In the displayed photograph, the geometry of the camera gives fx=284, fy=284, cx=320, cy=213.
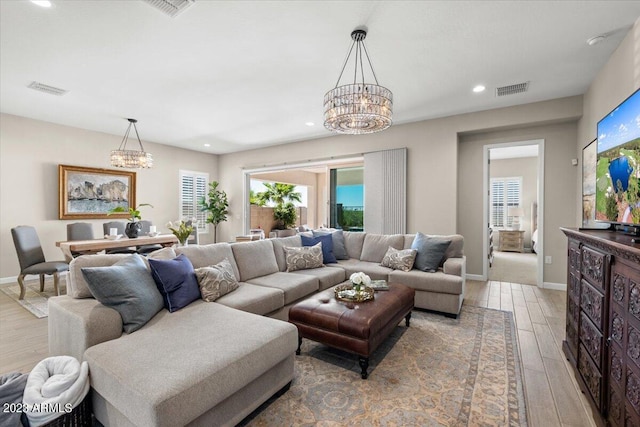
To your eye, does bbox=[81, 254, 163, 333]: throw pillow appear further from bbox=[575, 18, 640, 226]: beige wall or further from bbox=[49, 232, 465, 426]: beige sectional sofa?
bbox=[575, 18, 640, 226]: beige wall

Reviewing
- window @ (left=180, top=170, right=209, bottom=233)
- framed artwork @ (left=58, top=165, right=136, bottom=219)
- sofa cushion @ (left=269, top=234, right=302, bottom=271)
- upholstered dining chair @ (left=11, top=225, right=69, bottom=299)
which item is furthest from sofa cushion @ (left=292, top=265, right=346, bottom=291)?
framed artwork @ (left=58, top=165, right=136, bottom=219)

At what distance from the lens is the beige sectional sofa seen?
4.27 feet

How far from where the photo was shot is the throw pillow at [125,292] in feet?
6.13

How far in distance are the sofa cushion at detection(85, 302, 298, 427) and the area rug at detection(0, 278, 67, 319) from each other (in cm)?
270

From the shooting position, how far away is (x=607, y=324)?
159 cm

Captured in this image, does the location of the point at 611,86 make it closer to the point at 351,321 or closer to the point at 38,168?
the point at 351,321

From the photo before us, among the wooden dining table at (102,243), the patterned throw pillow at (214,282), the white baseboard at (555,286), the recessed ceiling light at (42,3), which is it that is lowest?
the white baseboard at (555,286)

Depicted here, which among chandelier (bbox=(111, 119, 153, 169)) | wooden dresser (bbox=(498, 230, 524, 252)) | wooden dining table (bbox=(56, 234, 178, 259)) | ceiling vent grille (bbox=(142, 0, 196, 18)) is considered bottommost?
wooden dresser (bbox=(498, 230, 524, 252))

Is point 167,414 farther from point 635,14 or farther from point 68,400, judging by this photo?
point 635,14

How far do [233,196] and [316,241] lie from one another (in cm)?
451

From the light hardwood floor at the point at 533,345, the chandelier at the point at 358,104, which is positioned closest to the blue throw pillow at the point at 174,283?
the light hardwood floor at the point at 533,345

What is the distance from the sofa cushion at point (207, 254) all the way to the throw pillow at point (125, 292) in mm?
734

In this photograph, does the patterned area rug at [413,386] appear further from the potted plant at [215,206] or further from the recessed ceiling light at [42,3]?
the potted plant at [215,206]

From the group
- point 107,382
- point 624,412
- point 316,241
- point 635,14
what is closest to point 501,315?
point 624,412
